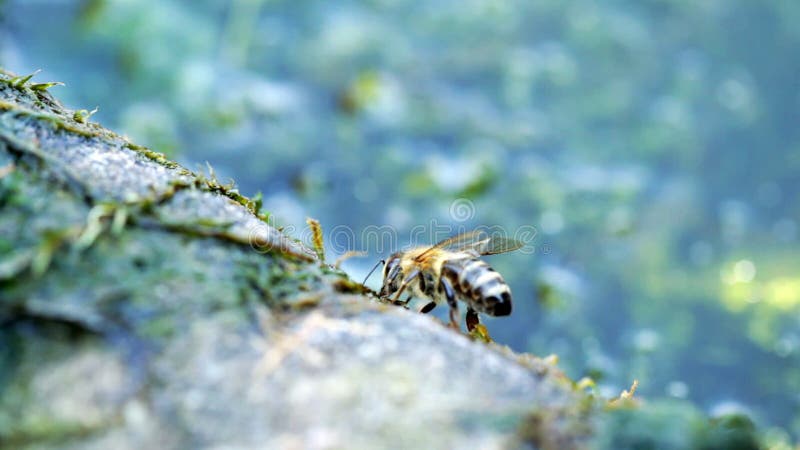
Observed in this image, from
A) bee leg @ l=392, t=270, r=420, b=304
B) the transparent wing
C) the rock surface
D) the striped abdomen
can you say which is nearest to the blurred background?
the transparent wing

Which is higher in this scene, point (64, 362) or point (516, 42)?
point (516, 42)

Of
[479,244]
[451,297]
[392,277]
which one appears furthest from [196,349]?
[479,244]

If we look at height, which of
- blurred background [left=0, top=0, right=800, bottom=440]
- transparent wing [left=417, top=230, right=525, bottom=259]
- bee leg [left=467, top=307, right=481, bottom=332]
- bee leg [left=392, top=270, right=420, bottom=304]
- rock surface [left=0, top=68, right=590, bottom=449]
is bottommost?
rock surface [left=0, top=68, right=590, bottom=449]

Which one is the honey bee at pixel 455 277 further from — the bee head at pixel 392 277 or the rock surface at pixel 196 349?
the rock surface at pixel 196 349

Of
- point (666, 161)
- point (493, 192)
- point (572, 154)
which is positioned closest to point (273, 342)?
point (493, 192)

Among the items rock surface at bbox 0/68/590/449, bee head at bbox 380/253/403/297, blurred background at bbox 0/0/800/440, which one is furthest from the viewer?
blurred background at bbox 0/0/800/440

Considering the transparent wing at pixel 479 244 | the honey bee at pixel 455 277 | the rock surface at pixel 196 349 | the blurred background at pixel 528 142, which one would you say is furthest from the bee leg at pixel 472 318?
Result: the blurred background at pixel 528 142

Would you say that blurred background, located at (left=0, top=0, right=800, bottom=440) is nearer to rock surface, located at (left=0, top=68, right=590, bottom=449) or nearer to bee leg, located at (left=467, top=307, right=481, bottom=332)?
bee leg, located at (left=467, top=307, right=481, bottom=332)

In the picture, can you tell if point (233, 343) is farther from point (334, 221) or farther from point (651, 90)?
point (651, 90)

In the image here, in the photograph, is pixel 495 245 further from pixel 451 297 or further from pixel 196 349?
pixel 196 349
